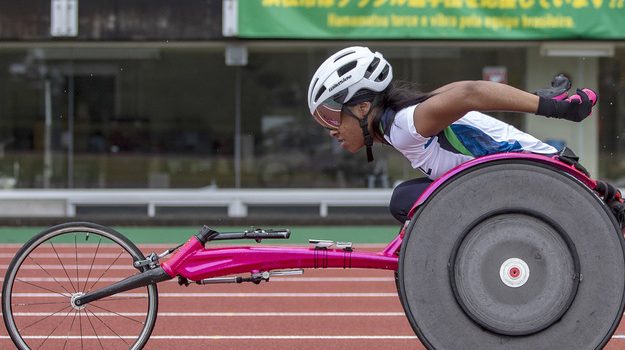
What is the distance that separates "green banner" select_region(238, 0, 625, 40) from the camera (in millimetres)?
16609

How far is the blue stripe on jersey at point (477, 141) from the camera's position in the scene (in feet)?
16.5

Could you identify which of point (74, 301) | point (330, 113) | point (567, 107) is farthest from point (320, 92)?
point (74, 301)

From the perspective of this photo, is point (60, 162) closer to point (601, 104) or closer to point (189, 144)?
point (189, 144)

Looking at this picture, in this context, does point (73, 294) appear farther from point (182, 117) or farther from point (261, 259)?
point (182, 117)

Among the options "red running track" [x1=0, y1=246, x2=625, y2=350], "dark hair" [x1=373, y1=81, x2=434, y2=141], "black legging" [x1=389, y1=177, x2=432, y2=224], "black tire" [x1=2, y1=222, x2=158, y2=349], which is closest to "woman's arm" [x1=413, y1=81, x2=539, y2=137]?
"dark hair" [x1=373, y1=81, x2=434, y2=141]

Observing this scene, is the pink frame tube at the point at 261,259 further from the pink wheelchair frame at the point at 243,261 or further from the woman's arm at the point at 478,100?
the woman's arm at the point at 478,100

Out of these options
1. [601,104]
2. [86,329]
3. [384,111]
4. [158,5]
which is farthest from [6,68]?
[384,111]

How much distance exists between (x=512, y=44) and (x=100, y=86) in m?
6.81

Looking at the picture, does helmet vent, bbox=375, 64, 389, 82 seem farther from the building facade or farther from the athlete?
the building facade

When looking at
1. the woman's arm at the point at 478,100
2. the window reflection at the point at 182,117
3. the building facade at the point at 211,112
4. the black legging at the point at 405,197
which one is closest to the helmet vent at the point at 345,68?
the woman's arm at the point at 478,100

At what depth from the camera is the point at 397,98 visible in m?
5.08

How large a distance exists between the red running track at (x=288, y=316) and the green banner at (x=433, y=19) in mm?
6928

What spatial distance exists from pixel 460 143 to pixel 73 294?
2161 mm

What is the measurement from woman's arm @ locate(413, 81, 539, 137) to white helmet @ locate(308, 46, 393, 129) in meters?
0.45
